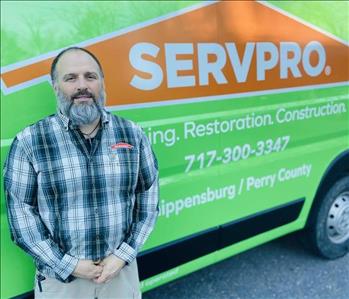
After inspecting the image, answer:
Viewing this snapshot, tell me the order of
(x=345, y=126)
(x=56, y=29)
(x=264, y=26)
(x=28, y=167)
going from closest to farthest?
(x=28, y=167)
(x=56, y=29)
(x=264, y=26)
(x=345, y=126)

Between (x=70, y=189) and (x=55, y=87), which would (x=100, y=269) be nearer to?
(x=70, y=189)

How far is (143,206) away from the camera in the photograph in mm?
2180

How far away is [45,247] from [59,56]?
0.79m

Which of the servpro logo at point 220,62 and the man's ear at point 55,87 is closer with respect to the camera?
the man's ear at point 55,87

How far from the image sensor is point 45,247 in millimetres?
1937

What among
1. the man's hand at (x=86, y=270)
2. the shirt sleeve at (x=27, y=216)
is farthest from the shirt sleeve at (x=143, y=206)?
the shirt sleeve at (x=27, y=216)

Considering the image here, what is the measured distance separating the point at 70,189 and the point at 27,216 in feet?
0.67

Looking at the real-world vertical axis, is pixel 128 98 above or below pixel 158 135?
above

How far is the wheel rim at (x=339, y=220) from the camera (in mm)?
3770

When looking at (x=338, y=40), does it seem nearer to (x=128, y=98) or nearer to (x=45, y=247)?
(x=128, y=98)

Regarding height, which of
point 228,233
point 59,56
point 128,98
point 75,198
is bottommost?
point 228,233

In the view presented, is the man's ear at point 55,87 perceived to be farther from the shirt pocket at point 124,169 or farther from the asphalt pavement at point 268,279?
the asphalt pavement at point 268,279

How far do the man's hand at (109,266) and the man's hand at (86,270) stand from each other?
0.08ft

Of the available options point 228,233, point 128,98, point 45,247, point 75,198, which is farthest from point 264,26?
point 45,247
